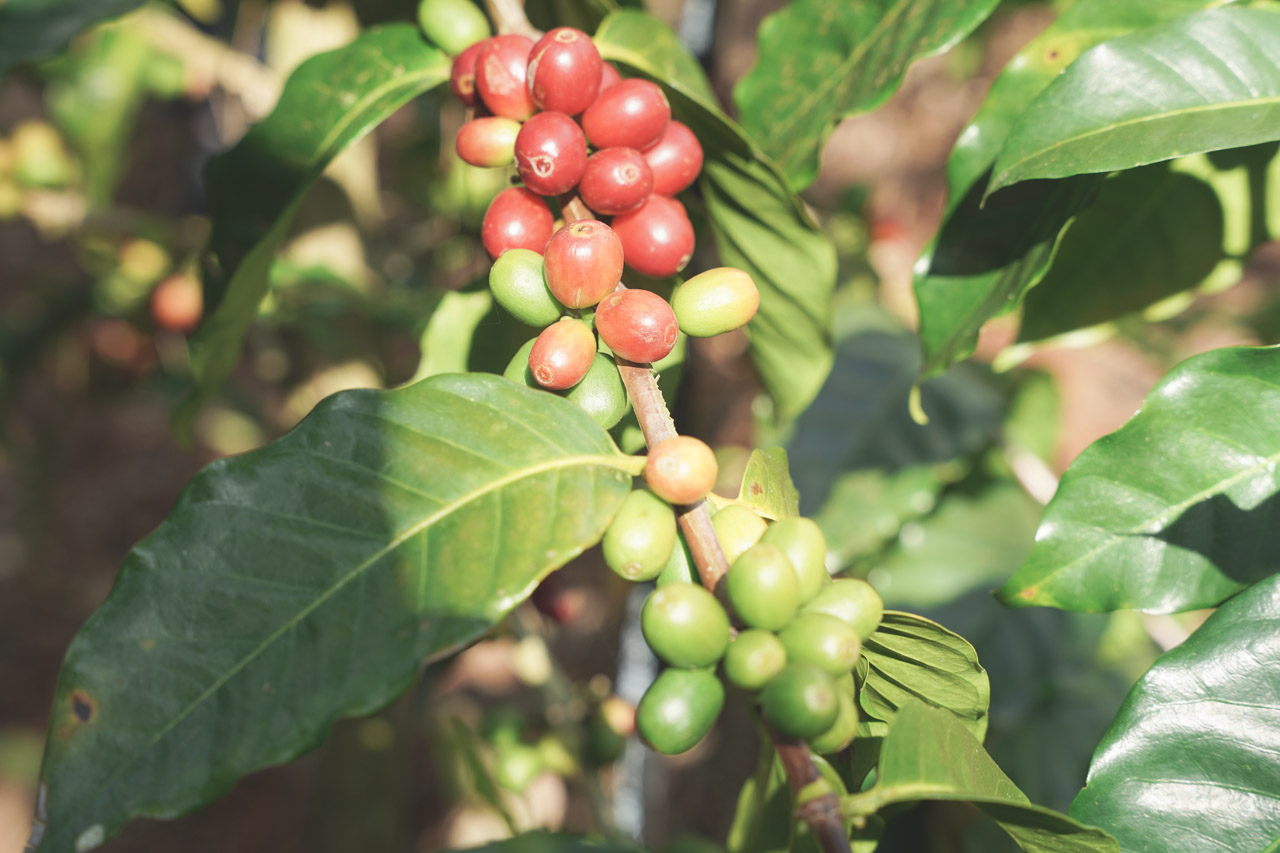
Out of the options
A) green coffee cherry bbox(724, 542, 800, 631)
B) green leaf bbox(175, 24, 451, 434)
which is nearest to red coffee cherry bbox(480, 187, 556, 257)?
green leaf bbox(175, 24, 451, 434)

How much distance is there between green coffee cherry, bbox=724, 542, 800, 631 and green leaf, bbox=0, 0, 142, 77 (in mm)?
1201

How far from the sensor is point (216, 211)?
3.57 feet

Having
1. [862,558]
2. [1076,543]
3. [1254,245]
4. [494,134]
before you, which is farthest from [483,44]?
[862,558]

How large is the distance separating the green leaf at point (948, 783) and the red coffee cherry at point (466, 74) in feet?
2.77

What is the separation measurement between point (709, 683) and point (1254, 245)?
112 cm

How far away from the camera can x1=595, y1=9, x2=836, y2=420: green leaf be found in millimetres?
1053

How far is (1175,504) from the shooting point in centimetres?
89

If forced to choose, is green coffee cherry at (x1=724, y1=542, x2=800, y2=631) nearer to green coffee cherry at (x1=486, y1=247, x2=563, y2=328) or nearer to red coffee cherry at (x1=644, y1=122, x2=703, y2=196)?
green coffee cherry at (x1=486, y1=247, x2=563, y2=328)

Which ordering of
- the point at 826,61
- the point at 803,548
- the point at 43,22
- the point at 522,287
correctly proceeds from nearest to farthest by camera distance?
the point at 803,548 < the point at 522,287 < the point at 826,61 < the point at 43,22

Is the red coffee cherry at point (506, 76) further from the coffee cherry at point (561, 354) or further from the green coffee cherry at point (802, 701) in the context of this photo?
the green coffee cherry at point (802, 701)

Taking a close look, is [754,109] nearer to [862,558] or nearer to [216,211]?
[216,211]

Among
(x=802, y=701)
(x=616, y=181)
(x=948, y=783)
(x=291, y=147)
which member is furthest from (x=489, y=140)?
(x=948, y=783)

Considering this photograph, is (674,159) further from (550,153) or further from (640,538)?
(640,538)

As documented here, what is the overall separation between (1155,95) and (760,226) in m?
0.47
